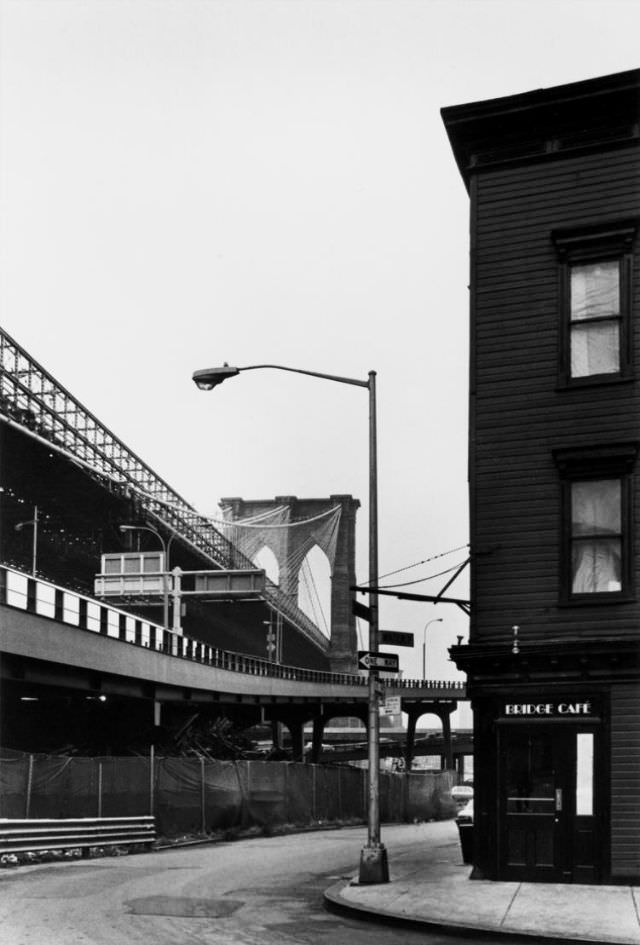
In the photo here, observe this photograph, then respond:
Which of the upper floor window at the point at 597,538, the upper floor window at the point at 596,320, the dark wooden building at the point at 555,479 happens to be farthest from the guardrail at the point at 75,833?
the upper floor window at the point at 596,320

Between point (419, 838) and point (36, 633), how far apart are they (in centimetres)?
1193

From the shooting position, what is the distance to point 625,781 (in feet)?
68.2

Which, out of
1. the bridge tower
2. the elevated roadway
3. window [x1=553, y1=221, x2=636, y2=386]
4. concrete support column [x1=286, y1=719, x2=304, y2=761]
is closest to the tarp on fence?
the elevated roadway

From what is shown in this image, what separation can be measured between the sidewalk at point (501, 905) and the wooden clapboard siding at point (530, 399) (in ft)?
12.7

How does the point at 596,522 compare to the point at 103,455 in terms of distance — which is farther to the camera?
the point at 103,455

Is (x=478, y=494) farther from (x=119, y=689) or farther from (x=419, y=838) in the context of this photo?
(x=119, y=689)

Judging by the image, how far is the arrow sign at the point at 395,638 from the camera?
2230 centimetres

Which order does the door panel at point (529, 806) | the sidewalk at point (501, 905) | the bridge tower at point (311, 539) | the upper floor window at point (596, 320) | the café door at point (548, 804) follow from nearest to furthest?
1. the sidewalk at point (501, 905)
2. the café door at point (548, 804)
3. the door panel at point (529, 806)
4. the upper floor window at point (596, 320)
5. the bridge tower at point (311, 539)

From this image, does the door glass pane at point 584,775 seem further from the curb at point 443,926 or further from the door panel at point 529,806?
the curb at point 443,926

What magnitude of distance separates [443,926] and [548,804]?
16.8ft

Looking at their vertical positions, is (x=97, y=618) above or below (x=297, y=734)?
above

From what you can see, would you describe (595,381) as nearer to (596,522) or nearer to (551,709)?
(596,522)

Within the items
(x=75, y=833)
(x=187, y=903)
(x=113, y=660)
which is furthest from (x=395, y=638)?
(x=113, y=660)

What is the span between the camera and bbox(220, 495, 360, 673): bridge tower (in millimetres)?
133500
